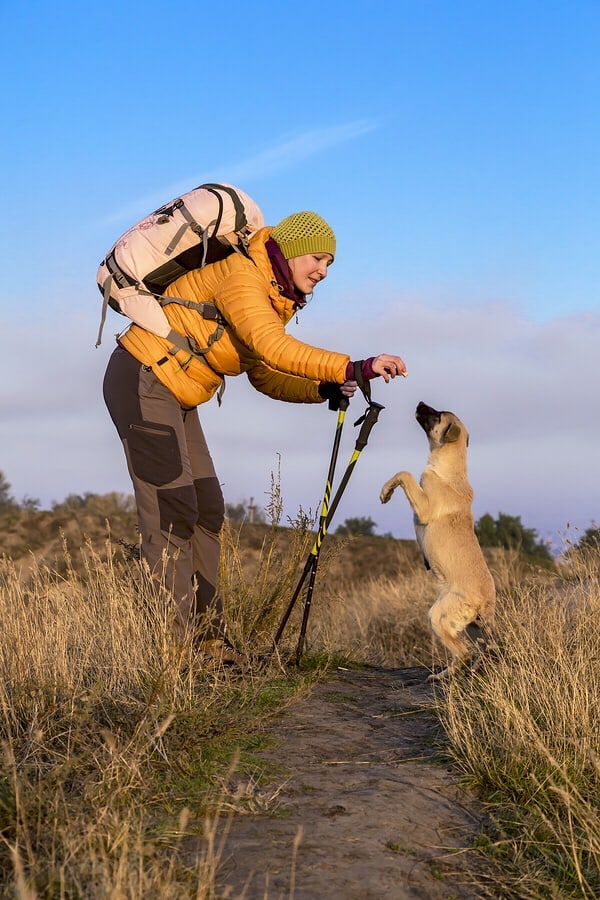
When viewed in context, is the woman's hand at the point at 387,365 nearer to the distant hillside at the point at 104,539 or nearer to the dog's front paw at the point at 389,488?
the dog's front paw at the point at 389,488

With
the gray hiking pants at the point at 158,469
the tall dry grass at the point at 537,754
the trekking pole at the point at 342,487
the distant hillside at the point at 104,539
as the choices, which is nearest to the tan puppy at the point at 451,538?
the tall dry grass at the point at 537,754

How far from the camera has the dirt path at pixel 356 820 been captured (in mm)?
2885

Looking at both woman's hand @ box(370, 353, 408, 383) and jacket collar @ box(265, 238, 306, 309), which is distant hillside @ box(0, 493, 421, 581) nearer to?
jacket collar @ box(265, 238, 306, 309)

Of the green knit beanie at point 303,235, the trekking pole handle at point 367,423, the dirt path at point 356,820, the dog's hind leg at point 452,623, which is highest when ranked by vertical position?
the green knit beanie at point 303,235

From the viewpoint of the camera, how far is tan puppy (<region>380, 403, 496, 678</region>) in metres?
6.04

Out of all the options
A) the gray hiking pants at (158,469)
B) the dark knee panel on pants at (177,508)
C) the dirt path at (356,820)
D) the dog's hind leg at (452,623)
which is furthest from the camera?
the dog's hind leg at (452,623)

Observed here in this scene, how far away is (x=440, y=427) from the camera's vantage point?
692cm

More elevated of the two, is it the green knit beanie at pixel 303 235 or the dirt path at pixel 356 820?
the green knit beanie at pixel 303 235

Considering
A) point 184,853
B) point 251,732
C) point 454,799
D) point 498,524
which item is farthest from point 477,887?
point 498,524

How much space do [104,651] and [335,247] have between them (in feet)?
8.39

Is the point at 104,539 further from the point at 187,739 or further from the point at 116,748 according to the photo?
the point at 116,748

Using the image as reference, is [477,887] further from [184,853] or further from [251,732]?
[251,732]

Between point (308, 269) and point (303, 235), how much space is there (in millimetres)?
202

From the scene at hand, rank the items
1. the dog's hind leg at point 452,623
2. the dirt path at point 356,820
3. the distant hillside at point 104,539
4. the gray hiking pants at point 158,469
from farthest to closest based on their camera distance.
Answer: the distant hillside at point 104,539, the dog's hind leg at point 452,623, the gray hiking pants at point 158,469, the dirt path at point 356,820
